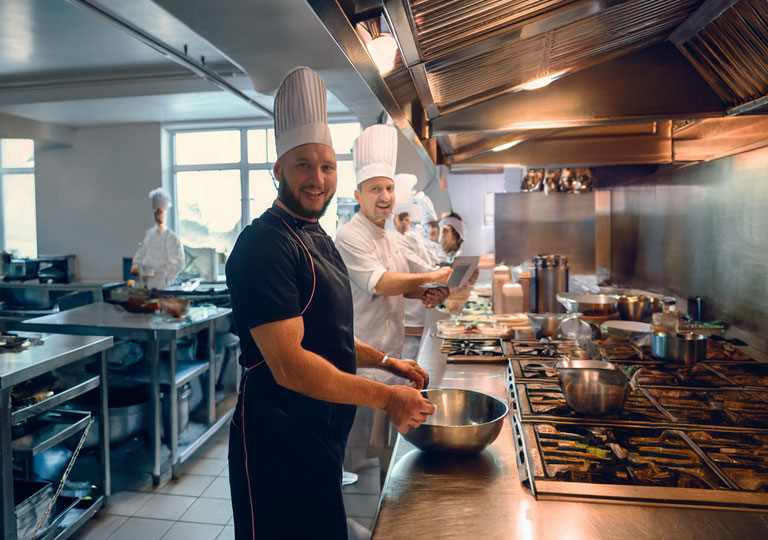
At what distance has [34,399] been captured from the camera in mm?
2342

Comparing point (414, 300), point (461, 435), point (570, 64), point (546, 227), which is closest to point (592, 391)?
point (461, 435)

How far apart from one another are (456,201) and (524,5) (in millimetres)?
8344

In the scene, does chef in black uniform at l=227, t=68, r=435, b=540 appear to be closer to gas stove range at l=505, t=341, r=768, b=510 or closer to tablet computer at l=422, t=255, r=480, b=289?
gas stove range at l=505, t=341, r=768, b=510

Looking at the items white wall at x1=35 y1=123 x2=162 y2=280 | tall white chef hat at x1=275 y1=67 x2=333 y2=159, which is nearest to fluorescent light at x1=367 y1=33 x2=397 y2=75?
tall white chef hat at x1=275 y1=67 x2=333 y2=159

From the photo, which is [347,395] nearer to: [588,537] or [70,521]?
[588,537]

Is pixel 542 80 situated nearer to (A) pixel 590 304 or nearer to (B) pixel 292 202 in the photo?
(B) pixel 292 202

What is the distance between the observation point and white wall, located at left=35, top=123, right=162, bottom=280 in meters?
9.09

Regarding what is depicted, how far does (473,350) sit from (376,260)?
773 millimetres

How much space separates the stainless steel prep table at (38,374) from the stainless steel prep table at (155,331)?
0.36m

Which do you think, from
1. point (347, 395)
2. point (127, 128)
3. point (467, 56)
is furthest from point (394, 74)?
point (127, 128)

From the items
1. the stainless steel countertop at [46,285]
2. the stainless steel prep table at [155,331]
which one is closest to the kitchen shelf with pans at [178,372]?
the stainless steel prep table at [155,331]

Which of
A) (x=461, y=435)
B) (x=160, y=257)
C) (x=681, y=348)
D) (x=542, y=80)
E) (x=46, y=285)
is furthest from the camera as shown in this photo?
(x=46, y=285)

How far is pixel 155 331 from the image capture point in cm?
320

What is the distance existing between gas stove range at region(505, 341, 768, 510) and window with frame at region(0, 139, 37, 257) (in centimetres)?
1074
